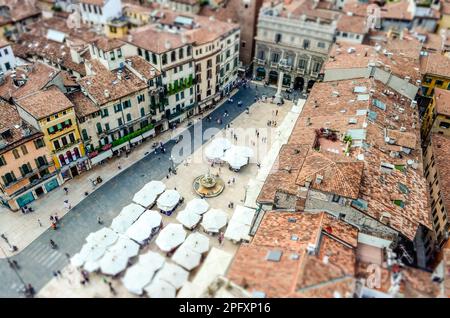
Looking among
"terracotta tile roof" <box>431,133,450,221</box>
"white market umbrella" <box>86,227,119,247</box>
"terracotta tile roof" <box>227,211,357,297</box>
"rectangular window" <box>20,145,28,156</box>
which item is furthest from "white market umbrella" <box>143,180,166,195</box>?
"terracotta tile roof" <box>431,133,450,221</box>

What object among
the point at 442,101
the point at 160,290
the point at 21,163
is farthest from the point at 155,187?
the point at 442,101

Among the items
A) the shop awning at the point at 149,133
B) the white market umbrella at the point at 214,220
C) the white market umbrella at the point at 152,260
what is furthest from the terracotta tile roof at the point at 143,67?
the white market umbrella at the point at 152,260

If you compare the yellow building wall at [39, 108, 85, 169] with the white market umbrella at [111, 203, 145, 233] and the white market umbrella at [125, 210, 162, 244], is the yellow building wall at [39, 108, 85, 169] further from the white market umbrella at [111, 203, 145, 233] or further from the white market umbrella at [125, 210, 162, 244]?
the white market umbrella at [125, 210, 162, 244]

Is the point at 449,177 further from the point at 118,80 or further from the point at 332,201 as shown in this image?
the point at 118,80

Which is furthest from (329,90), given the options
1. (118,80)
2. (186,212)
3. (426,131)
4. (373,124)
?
(118,80)

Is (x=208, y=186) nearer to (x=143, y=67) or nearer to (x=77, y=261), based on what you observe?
(x=77, y=261)
